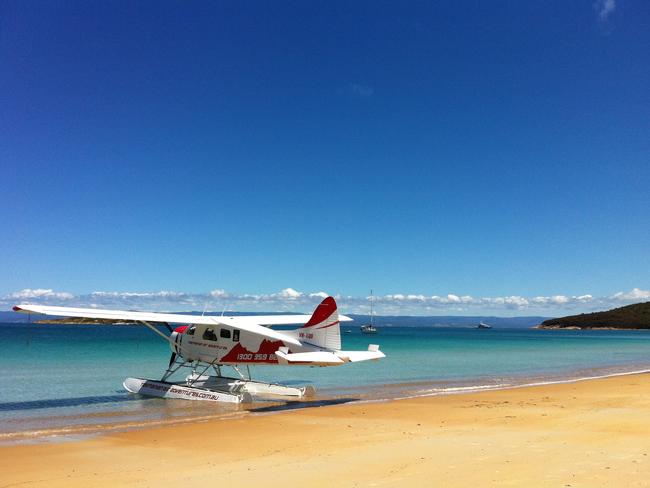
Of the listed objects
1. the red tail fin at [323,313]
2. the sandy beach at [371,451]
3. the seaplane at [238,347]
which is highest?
the red tail fin at [323,313]

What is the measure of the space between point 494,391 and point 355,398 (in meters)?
4.21

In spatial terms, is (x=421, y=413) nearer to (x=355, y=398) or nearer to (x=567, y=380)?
(x=355, y=398)

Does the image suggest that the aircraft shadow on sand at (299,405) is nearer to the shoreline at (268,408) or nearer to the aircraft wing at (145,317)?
the shoreline at (268,408)

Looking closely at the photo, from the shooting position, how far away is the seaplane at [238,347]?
13.3m

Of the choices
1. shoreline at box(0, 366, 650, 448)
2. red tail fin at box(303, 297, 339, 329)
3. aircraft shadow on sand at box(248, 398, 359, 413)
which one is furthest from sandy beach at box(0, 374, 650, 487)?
red tail fin at box(303, 297, 339, 329)

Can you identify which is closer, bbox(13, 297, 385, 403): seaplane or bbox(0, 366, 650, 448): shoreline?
bbox(0, 366, 650, 448): shoreline

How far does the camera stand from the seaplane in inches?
525

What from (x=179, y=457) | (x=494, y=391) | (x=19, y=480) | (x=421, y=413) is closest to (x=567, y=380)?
(x=494, y=391)

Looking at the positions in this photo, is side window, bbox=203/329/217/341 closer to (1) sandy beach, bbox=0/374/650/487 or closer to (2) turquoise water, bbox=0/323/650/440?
(2) turquoise water, bbox=0/323/650/440

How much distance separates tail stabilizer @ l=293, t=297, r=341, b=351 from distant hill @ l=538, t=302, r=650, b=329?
149851 mm

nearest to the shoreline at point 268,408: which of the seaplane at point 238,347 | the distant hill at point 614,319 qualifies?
the seaplane at point 238,347

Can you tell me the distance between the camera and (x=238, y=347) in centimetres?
1463

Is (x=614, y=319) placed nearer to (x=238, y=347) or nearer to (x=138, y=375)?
(x=138, y=375)

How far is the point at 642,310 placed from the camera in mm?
151500
